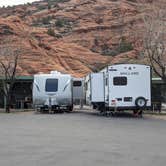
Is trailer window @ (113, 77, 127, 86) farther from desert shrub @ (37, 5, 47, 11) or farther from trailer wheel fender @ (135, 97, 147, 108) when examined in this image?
desert shrub @ (37, 5, 47, 11)

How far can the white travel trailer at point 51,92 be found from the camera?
3875cm

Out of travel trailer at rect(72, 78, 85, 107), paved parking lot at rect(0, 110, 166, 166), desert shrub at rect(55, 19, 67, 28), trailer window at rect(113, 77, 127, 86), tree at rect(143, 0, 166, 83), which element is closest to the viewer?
paved parking lot at rect(0, 110, 166, 166)

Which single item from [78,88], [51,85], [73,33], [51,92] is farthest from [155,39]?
[73,33]

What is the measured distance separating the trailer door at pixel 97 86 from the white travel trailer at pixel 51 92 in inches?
171

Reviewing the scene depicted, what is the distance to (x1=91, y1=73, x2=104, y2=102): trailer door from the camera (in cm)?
3428

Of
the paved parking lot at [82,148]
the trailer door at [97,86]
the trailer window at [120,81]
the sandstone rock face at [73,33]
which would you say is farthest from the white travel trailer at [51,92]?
the paved parking lot at [82,148]

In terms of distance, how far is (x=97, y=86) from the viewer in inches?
1361

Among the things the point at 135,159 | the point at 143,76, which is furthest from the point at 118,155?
the point at 143,76

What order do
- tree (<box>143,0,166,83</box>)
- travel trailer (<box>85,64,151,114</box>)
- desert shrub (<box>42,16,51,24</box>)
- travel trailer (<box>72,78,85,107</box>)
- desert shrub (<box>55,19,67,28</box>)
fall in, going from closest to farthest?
1. travel trailer (<box>85,64,151,114</box>)
2. tree (<box>143,0,166,83</box>)
3. travel trailer (<box>72,78,85,107</box>)
4. desert shrub (<box>55,19,67,28</box>)
5. desert shrub (<box>42,16,51,24</box>)

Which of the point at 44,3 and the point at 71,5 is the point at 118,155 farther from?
the point at 44,3

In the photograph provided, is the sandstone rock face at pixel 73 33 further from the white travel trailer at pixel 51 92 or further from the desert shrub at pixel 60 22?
the white travel trailer at pixel 51 92

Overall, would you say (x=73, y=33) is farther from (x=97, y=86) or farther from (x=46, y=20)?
(x=97, y=86)

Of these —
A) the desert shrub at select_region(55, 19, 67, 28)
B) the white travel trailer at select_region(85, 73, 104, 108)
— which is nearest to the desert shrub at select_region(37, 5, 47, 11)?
the desert shrub at select_region(55, 19, 67, 28)

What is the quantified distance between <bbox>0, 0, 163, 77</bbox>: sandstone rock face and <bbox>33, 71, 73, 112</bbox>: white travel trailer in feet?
56.5
